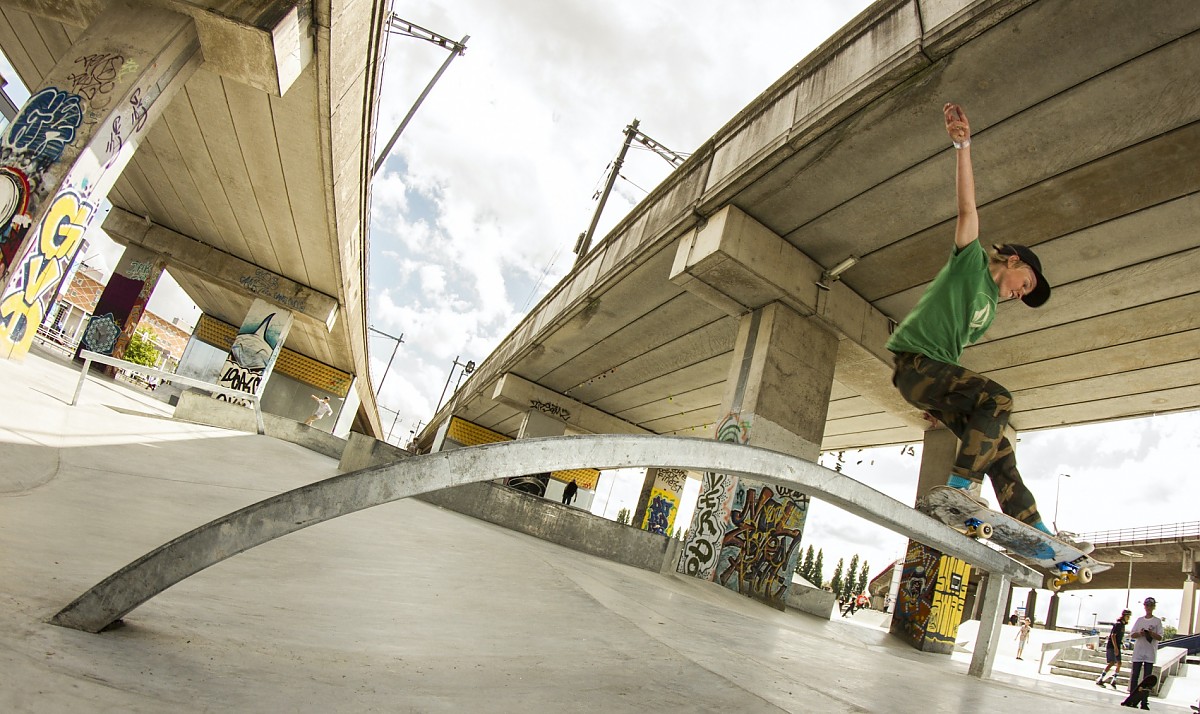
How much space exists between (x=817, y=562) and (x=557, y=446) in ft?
333

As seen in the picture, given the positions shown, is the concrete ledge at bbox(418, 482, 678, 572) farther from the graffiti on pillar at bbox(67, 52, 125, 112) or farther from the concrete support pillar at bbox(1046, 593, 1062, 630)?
the concrete support pillar at bbox(1046, 593, 1062, 630)

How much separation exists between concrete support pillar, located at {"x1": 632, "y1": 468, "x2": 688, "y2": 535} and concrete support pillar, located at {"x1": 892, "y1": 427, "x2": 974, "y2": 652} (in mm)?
14439

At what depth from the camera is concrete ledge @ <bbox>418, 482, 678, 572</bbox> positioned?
8.96m

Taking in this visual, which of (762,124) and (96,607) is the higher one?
(762,124)

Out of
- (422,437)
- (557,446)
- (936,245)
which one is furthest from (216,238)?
(422,437)

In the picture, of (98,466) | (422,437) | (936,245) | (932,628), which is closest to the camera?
(98,466)

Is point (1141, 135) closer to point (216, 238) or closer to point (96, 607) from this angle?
point (96, 607)

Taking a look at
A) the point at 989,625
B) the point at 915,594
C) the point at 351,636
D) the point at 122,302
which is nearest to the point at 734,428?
the point at 989,625

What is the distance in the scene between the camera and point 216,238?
58.3 ft

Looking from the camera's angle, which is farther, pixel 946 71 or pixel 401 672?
pixel 946 71

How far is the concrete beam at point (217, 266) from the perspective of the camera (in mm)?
18234

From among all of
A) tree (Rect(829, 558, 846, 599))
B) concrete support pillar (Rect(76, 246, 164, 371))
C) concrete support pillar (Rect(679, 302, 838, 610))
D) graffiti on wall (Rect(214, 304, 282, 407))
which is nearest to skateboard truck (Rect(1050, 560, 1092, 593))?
concrete support pillar (Rect(679, 302, 838, 610))

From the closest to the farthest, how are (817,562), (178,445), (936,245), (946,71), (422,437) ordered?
(946,71) < (178,445) < (936,245) < (422,437) < (817,562)

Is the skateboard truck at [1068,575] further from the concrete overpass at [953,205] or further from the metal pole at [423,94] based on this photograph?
the metal pole at [423,94]
